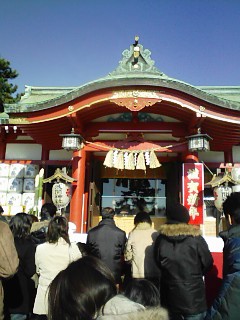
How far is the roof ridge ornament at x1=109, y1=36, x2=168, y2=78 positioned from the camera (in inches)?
368

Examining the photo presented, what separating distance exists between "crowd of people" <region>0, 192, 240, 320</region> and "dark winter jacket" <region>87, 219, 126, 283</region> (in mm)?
13

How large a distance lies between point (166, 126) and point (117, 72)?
218 centimetres

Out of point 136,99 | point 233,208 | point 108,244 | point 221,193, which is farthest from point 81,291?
point 221,193

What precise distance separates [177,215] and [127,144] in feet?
18.4

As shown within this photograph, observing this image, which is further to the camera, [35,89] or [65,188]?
[35,89]

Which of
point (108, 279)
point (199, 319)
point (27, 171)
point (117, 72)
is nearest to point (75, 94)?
point (117, 72)

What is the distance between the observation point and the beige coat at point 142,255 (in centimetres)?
400

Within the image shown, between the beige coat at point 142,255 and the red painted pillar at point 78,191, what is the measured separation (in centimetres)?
457

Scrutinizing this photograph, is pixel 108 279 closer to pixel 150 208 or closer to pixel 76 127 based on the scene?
pixel 76 127

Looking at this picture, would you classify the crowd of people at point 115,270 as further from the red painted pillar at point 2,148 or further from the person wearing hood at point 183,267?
the red painted pillar at point 2,148

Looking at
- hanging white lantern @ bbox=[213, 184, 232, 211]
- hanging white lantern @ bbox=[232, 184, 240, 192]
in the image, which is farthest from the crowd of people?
hanging white lantern @ bbox=[232, 184, 240, 192]

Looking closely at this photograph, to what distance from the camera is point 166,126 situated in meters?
8.96

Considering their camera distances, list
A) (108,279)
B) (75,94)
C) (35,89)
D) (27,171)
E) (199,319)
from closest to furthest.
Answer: (108,279)
(199,319)
(75,94)
(27,171)
(35,89)

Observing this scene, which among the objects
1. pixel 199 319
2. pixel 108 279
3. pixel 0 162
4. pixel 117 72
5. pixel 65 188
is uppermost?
pixel 117 72
